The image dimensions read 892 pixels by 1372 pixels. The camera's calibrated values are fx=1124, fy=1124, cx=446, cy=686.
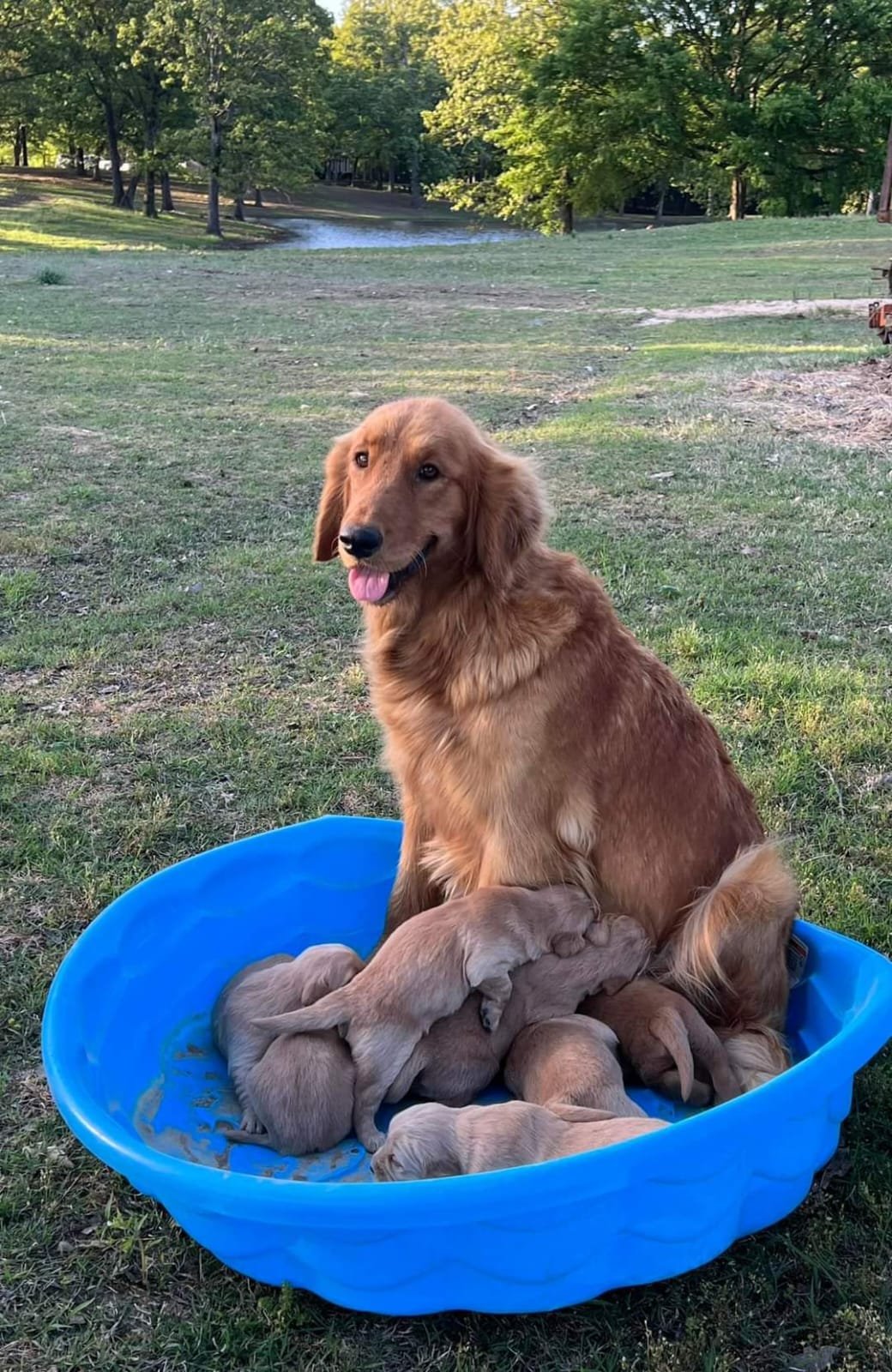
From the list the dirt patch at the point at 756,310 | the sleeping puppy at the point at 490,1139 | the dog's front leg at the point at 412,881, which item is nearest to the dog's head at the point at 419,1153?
the sleeping puppy at the point at 490,1139

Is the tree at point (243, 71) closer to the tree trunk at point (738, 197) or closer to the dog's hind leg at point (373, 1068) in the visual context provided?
the tree trunk at point (738, 197)

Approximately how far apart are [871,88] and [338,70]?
32328mm

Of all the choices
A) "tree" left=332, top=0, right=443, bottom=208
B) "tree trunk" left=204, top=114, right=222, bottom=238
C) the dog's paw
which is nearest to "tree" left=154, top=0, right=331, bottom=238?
"tree trunk" left=204, top=114, right=222, bottom=238

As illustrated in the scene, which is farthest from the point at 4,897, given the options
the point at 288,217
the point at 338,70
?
the point at 338,70

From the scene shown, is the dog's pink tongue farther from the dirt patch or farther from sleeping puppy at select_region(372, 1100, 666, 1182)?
the dirt patch

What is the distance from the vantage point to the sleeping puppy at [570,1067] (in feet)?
8.71

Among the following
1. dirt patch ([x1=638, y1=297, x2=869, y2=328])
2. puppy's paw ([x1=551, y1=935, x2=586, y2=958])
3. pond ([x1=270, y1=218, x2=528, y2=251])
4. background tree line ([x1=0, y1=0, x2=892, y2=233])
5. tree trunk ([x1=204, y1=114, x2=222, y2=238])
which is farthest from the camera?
pond ([x1=270, y1=218, x2=528, y2=251])

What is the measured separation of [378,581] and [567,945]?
1.09 metres

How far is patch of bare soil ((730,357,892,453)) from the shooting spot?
9617 mm

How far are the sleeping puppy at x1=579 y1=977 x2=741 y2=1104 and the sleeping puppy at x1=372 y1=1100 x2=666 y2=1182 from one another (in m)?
0.37

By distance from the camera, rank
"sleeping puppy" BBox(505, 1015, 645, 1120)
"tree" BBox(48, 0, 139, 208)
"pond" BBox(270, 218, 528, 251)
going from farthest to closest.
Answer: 1. "tree" BBox(48, 0, 139, 208)
2. "pond" BBox(270, 218, 528, 251)
3. "sleeping puppy" BBox(505, 1015, 645, 1120)

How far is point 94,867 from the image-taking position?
12.4ft

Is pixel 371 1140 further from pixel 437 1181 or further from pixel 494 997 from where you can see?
pixel 437 1181

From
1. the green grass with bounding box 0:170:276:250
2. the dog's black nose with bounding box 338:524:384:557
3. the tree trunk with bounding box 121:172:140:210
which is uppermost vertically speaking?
the tree trunk with bounding box 121:172:140:210
